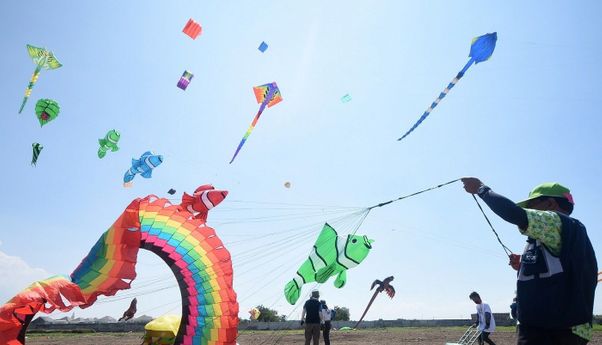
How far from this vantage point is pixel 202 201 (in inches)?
268

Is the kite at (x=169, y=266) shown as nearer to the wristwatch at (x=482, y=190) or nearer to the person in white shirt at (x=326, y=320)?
the wristwatch at (x=482, y=190)

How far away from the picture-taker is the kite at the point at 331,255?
22.3ft

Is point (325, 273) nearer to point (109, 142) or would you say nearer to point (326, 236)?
point (326, 236)

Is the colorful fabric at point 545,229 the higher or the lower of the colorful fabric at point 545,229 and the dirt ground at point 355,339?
the higher

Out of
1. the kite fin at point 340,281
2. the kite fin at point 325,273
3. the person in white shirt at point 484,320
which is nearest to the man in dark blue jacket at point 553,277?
the kite fin at point 325,273

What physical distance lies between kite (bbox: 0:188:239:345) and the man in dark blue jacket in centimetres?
354

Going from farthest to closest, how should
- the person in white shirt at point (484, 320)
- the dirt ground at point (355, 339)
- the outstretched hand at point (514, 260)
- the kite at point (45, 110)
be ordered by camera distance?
the dirt ground at point (355, 339), the kite at point (45, 110), the person in white shirt at point (484, 320), the outstretched hand at point (514, 260)

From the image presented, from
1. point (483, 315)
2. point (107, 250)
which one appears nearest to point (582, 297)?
point (107, 250)

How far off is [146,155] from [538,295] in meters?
11.0

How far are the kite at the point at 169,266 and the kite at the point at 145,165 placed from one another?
6.73 m

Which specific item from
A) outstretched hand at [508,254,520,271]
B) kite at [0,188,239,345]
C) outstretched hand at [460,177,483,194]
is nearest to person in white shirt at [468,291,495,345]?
kite at [0,188,239,345]

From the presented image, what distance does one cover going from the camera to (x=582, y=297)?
10.6ft

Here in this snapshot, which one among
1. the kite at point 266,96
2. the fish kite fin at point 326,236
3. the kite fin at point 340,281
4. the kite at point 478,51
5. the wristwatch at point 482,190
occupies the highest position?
the kite at point 266,96

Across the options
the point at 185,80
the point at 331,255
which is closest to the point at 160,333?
the point at 331,255
